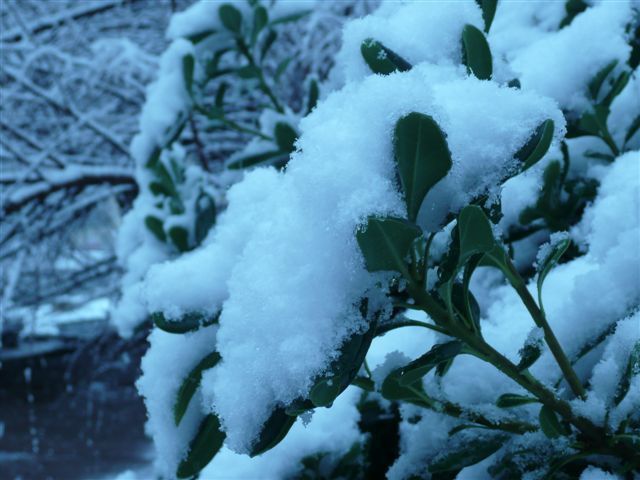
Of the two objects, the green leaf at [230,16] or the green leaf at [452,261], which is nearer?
the green leaf at [452,261]

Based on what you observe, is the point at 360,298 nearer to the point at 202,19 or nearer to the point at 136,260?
the point at 136,260

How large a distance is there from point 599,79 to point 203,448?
2.10 ft

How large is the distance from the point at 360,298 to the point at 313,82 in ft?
3.23

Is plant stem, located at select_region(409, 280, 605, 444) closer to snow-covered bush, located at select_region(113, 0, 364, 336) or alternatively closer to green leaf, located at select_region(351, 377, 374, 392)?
green leaf, located at select_region(351, 377, 374, 392)

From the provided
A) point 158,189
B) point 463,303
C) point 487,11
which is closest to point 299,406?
point 463,303

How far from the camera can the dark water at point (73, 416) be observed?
293 centimetres

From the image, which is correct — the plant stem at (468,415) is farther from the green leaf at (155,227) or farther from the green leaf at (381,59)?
the green leaf at (155,227)

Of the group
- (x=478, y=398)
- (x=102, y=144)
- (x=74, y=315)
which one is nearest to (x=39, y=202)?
(x=102, y=144)

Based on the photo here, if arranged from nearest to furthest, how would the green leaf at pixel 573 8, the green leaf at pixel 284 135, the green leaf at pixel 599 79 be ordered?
the green leaf at pixel 599 79
the green leaf at pixel 573 8
the green leaf at pixel 284 135

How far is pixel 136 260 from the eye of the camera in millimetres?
1086

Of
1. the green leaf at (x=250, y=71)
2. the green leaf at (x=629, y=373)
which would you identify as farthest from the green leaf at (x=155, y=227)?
the green leaf at (x=629, y=373)

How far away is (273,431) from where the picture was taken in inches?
16.0

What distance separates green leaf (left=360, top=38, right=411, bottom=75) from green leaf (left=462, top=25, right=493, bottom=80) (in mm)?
50

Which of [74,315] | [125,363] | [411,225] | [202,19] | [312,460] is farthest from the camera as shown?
[74,315]
